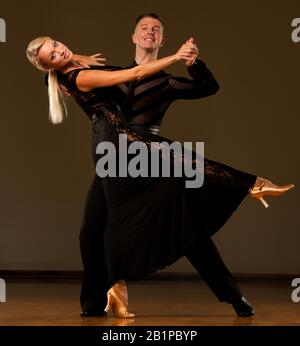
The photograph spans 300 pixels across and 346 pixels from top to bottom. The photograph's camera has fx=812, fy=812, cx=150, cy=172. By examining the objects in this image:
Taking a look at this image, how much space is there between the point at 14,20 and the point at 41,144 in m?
0.96

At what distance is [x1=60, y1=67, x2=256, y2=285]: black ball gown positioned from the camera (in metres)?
3.45

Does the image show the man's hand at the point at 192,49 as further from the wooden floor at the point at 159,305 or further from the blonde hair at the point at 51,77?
the wooden floor at the point at 159,305

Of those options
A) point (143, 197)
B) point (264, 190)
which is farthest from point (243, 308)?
A: point (143, 197)

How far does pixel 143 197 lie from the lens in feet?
11.5

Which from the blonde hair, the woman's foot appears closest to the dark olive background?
the woman's foot

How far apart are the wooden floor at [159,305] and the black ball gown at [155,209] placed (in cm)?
27

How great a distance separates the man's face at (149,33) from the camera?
143 inches

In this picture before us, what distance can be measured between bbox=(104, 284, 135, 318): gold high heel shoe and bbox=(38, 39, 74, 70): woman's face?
1.02 metres

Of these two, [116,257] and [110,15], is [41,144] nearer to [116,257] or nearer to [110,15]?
[110,15]

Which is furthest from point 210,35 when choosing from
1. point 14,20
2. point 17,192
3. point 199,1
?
point 17,192

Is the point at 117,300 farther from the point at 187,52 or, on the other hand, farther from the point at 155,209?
the point at 187,52

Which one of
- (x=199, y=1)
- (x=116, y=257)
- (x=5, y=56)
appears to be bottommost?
(x=116, y=257)

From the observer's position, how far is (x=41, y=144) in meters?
6.09

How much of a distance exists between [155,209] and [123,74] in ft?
1.93
